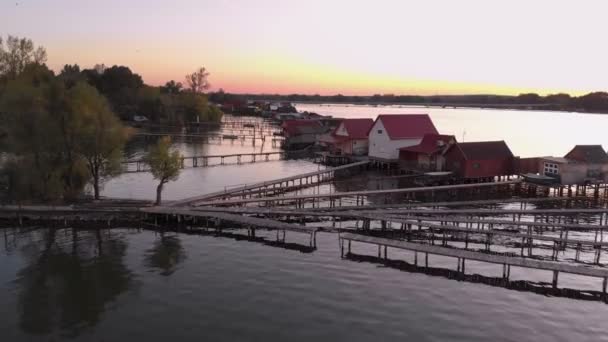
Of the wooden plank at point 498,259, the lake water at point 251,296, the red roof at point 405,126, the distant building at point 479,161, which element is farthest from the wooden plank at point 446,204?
the red roof at point 405,126

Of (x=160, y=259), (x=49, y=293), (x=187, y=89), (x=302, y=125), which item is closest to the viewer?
(x=49, y=293)

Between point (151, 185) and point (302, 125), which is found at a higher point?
point (302, 125)

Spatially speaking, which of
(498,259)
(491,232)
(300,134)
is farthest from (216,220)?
(300,134)

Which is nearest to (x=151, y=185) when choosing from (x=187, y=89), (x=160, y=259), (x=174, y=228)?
(x=174, y=228)

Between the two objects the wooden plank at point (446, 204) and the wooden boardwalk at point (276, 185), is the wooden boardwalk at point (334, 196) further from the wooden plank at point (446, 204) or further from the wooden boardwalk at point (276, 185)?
the wooden plank at point (446, 204)

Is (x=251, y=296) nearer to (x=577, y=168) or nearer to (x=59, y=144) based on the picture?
(x=59, y=144)

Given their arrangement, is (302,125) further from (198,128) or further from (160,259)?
(160,259)
